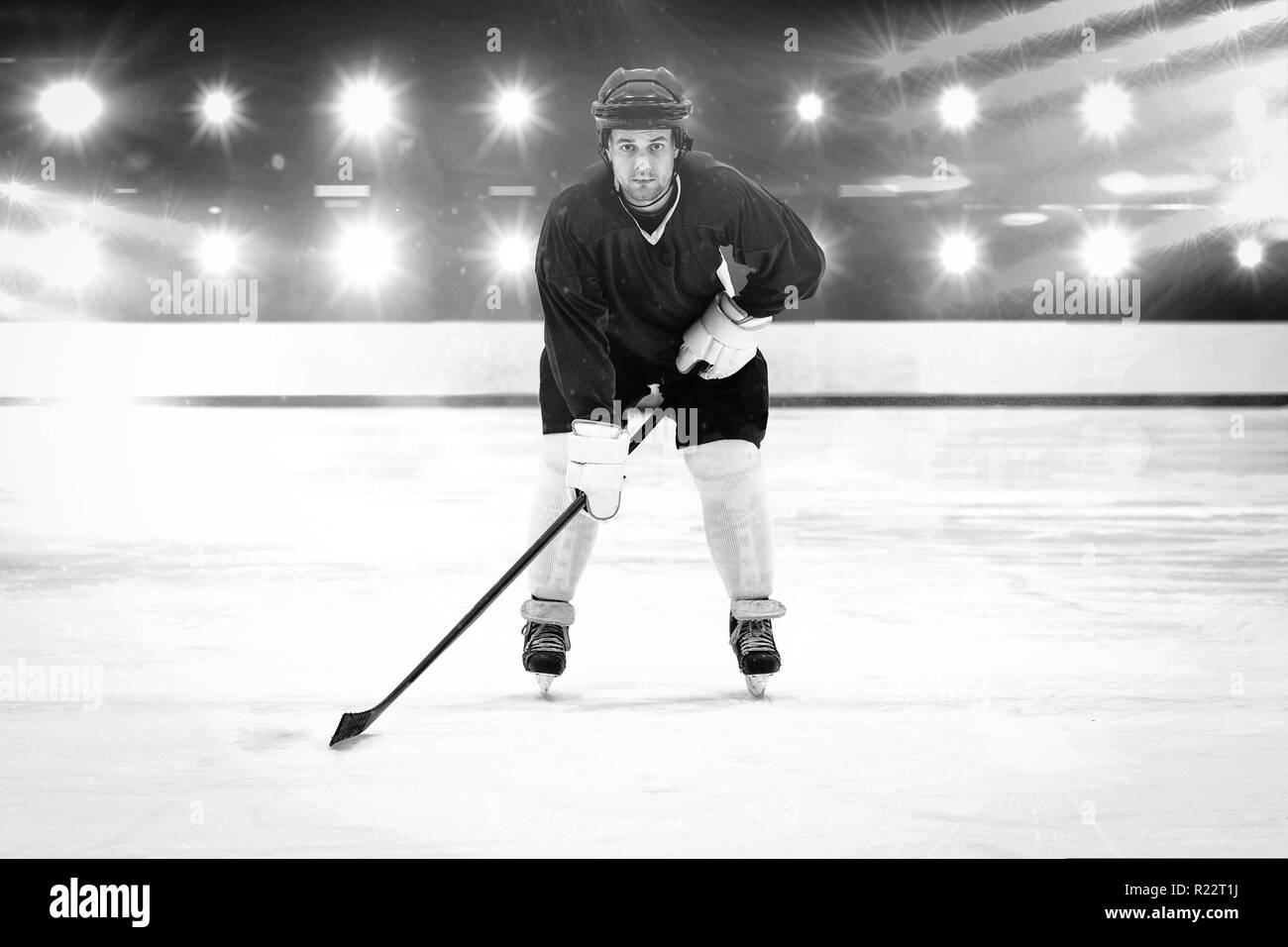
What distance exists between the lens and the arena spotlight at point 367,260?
860 cm

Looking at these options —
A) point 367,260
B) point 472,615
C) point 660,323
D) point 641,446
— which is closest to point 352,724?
point 472,615

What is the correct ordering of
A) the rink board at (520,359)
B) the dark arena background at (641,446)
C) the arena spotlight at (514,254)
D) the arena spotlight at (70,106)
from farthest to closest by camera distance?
the arena spotlight at (70,106) < the arena spotlight at (514,254) < the rink board at (520,359) < the dark arena background at (641,446)

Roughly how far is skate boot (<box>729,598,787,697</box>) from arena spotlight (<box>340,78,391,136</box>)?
22.9 feet

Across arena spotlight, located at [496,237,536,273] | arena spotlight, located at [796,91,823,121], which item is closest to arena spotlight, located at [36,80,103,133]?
arena spotlight, located at [496,237,536,273]

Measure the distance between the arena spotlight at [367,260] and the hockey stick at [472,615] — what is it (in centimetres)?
639

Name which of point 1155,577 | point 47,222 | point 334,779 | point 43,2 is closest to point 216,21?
point 43,2

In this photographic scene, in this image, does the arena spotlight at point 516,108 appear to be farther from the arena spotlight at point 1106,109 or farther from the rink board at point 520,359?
the arena spotlight at point 1106,109

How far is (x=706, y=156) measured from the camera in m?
2.42

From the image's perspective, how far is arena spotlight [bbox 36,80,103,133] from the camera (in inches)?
347

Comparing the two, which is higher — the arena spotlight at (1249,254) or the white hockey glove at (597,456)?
the arena spotlight at (1249,254)

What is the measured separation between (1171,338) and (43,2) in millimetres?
6808

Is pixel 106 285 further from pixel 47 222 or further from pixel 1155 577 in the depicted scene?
pixel 1155 577

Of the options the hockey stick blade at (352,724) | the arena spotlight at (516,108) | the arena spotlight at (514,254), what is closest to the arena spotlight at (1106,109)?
the arena spotlight at (516,108)

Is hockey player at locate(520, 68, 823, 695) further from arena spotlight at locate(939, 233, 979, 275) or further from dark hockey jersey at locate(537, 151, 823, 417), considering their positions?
arena spotlight at locate(939, 233, 979, 275)
